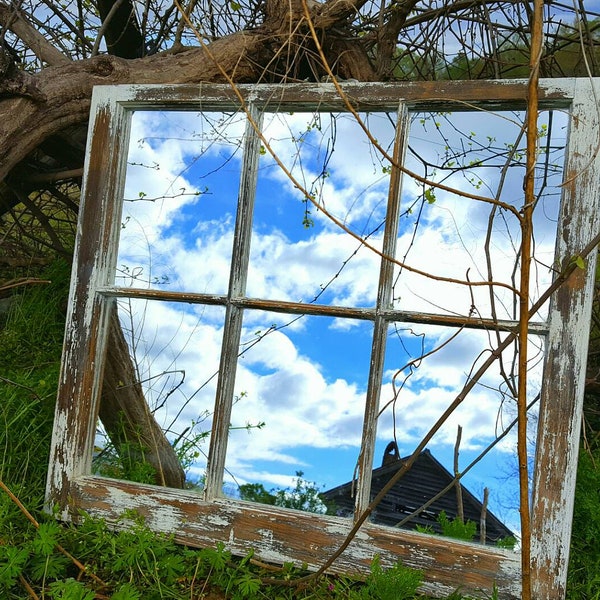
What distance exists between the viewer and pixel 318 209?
74.9 inches

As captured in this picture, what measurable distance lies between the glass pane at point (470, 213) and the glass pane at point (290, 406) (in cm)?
24

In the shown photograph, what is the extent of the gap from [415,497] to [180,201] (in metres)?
0.98

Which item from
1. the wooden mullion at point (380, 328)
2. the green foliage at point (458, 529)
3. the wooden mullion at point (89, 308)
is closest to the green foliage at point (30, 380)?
the wooden mullion at point (89, 308)

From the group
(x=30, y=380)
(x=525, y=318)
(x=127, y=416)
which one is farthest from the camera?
(x=30, y=380)

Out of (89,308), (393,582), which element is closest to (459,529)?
(393,582)

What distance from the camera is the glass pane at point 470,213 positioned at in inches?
68.7

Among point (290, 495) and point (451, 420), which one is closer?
point (451, 420)

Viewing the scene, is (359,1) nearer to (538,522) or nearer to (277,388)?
(277,388)

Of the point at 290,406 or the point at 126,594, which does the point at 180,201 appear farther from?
the point at 126,594

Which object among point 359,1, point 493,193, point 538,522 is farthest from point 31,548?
point 359,1

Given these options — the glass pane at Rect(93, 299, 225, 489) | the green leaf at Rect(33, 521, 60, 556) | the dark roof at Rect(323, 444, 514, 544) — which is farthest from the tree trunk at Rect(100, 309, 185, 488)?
the dark roof at Rect(323, 444, 514, 544)

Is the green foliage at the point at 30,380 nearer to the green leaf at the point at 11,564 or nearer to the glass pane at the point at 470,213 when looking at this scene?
the green leaf at the point at 11,564

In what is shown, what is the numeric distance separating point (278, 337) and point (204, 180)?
49cm

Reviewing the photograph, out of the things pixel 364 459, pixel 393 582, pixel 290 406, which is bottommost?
pixel 393 582
